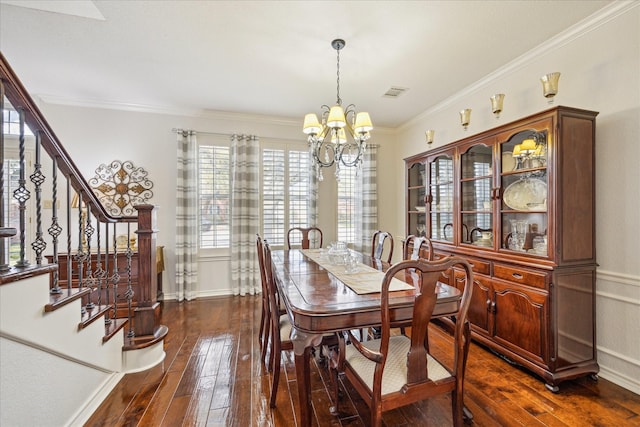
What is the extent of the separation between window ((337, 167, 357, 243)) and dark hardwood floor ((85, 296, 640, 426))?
2560mm

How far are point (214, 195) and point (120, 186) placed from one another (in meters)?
1.26

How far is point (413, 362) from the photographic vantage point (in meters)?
1.35

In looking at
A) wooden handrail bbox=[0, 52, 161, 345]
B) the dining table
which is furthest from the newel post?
the dining table

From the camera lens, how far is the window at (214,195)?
13.8ft

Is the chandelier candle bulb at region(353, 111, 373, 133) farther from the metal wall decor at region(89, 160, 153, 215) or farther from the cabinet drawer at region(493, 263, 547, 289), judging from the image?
the metal wall decor at region(89, 160, 153, 215)

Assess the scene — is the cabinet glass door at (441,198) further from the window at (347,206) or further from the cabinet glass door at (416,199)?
the window at (347,206)

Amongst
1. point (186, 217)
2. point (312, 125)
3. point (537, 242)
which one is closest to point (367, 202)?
point (312, 125)

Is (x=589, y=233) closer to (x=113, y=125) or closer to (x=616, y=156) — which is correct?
(x=616, y=156)

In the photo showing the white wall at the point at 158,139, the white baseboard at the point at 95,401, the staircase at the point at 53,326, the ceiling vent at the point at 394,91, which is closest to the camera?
the staircase at the point at 53,326

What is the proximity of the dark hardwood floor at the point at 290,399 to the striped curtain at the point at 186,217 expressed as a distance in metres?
1.61

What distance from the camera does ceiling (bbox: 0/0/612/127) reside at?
2143 millimetres

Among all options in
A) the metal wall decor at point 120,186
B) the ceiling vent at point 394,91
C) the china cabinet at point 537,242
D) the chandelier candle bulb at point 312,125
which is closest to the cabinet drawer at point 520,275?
the china cabinet at point 537,242

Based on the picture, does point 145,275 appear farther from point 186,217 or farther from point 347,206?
point 347,206

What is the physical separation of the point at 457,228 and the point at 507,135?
3.41 ft
